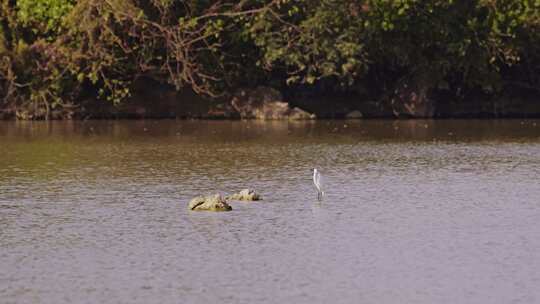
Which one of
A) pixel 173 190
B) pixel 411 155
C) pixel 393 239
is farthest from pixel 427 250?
pixel 411 155

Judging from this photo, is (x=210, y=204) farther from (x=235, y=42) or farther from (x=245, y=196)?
(x=235, y=42)

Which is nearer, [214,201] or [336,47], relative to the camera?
[214,201]

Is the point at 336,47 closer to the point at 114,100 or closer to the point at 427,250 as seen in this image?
the point at 114,100

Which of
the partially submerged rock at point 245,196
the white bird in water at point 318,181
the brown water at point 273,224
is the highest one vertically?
the white bird in water at point 318,181

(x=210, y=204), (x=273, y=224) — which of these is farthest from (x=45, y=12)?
(x=273, y=224)

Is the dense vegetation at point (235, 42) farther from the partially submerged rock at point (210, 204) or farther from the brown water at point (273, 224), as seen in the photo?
the partially submerged rock at point (210, 204)

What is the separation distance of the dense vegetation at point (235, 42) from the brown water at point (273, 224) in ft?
28.4

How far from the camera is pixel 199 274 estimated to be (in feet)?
41.3

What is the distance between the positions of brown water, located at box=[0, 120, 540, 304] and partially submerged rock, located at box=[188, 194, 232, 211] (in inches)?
8.0

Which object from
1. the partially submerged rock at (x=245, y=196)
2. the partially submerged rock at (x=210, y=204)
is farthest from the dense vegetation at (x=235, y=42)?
the partially submerged rock at (x=210, y=204)

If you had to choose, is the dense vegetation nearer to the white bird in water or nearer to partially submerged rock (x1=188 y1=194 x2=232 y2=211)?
the white bird in water

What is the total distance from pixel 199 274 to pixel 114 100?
24883 mm

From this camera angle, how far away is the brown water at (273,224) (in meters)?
12.0

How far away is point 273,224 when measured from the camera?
51.4 ft
